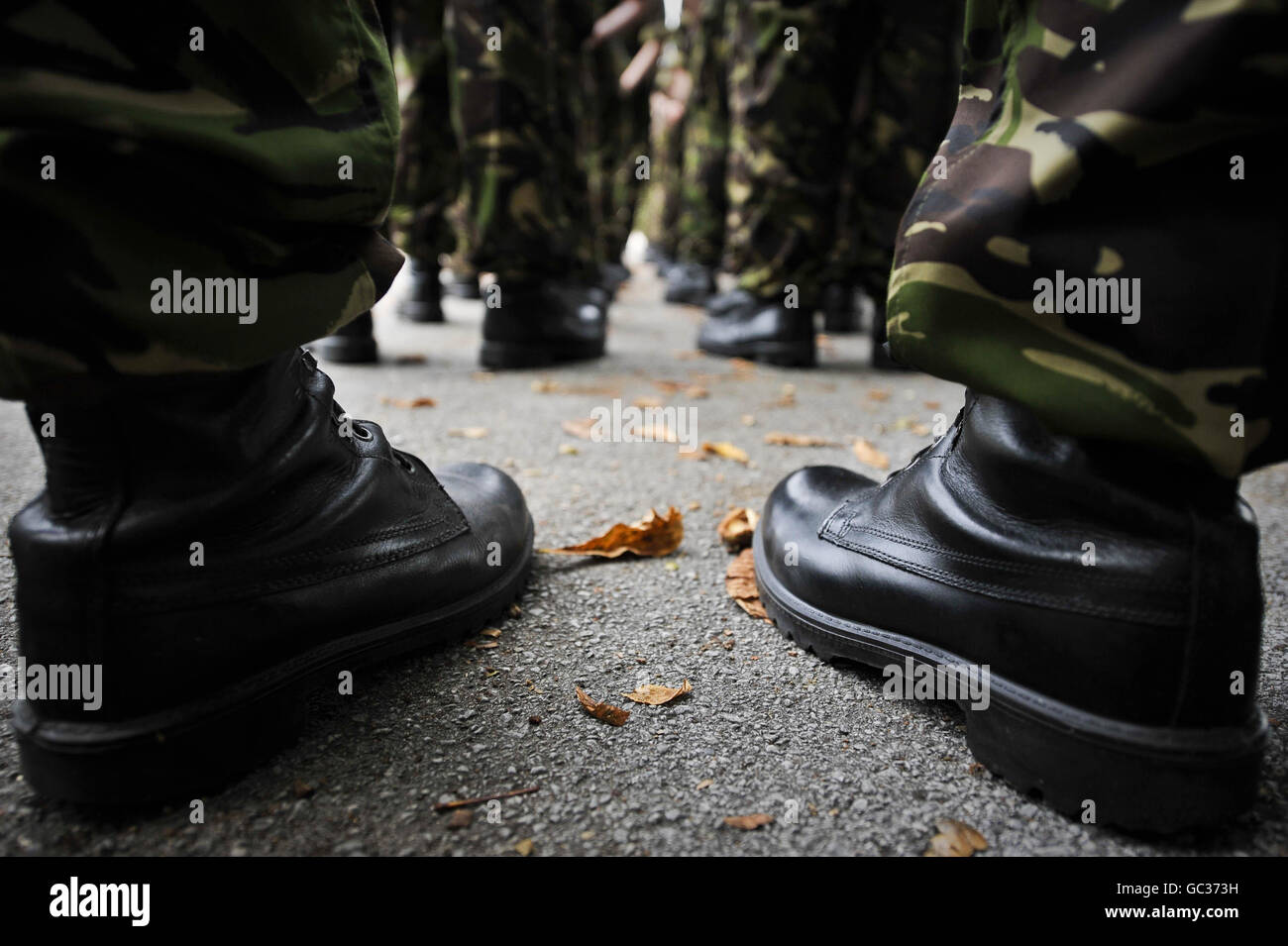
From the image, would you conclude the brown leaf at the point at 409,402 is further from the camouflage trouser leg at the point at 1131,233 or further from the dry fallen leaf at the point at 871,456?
the camouflage trouser leg at the point at 1131,233

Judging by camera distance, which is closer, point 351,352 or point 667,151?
point 351,352

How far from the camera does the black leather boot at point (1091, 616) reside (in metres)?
0.66

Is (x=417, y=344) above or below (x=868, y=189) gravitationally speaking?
below

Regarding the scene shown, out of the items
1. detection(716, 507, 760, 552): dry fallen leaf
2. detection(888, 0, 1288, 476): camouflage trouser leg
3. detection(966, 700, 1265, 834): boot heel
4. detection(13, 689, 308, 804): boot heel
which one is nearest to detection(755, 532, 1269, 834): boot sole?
detection(966, 700, 1265, 834): boot heel

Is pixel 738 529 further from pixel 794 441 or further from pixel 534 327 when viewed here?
pixel 534 327

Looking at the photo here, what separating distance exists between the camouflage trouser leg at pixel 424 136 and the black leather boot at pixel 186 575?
10.3 feet

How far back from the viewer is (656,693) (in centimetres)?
90

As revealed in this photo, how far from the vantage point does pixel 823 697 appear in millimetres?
904

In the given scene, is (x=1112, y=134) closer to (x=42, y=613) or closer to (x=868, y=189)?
(x=42, y=613)

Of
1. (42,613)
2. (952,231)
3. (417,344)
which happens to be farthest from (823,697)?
(417,344)

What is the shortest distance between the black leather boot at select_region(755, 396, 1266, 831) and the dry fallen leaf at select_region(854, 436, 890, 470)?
3.43 feet

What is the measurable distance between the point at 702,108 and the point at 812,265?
11.3 feet

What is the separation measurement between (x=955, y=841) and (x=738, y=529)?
722 millimetres

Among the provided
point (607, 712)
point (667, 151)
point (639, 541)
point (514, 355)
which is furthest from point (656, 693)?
point (667, 151)
